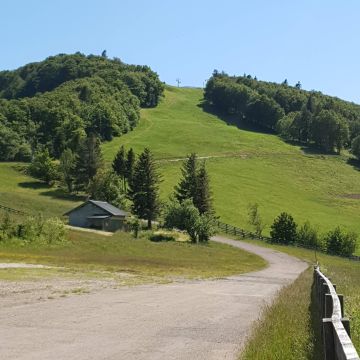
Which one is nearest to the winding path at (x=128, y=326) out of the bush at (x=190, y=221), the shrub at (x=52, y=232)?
the shrub at (x=52, y=232)

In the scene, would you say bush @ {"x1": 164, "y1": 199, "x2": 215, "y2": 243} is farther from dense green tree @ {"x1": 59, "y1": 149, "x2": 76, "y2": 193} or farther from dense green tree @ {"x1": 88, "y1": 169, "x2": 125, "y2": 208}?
dense green tree @ {"x1": 59, "y1": 149, "x2": 76, "y2": 193}

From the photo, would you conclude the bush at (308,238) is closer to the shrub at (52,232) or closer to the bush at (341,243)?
the bush at (341,243)

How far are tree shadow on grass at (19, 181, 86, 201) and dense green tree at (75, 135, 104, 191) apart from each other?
3.08m

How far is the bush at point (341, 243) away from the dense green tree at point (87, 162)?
48.6 metres

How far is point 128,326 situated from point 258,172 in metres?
123

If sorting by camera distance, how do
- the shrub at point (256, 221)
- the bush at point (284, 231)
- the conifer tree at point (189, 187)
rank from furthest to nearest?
the shrub at point (256, 221), the conifer tree at point (189, 187), the bush at point (284, 231)

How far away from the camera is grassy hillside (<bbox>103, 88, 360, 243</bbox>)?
107250mm

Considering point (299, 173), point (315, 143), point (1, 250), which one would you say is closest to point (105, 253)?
point (1, 250)

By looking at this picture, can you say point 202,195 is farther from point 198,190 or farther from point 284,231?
point 284,231

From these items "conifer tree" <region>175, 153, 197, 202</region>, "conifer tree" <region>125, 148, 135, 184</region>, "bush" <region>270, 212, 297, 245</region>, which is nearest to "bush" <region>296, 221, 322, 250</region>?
"bush" <region>270, 212, 297, 245</region>

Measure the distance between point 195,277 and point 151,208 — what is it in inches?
2043

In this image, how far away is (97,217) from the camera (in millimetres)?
87000

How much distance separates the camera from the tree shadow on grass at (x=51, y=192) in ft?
357

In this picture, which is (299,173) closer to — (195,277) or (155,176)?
(155,176)
